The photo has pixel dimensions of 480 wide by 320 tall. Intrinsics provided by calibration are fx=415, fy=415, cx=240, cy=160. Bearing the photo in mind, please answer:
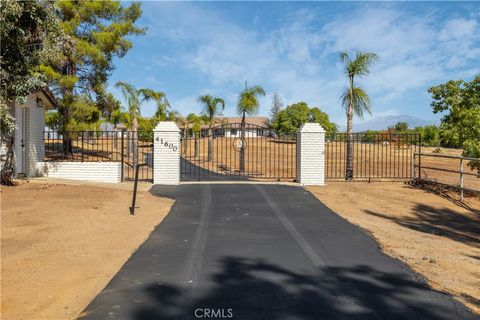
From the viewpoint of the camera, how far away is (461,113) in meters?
14.4

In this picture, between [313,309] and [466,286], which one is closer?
[313,309]

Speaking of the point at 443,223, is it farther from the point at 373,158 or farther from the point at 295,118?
the point at 295,118

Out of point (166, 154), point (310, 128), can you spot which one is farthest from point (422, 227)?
point (166, 154)

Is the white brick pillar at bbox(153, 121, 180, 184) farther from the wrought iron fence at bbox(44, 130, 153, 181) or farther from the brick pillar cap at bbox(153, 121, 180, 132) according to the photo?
the wrought iron fence at bbox(44, 130, 153, 181)

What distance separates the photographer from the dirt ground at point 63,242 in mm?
4711

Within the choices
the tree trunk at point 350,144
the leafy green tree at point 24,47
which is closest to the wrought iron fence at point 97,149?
the leafy green tree at point 24,47

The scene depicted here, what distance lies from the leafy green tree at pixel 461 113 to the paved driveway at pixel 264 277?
784 cm

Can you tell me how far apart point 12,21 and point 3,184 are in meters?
5.31

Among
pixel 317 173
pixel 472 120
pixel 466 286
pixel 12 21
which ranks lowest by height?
pixel 466 286

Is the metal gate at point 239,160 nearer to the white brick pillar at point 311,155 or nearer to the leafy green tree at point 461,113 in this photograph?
the white brick pillar at point 311,155

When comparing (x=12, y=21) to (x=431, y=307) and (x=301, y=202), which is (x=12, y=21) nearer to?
(x=301, y=202)

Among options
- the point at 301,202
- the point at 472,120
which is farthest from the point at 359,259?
the point at 472,120

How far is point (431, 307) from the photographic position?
177 inches

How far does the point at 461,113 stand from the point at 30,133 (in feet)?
51.6
